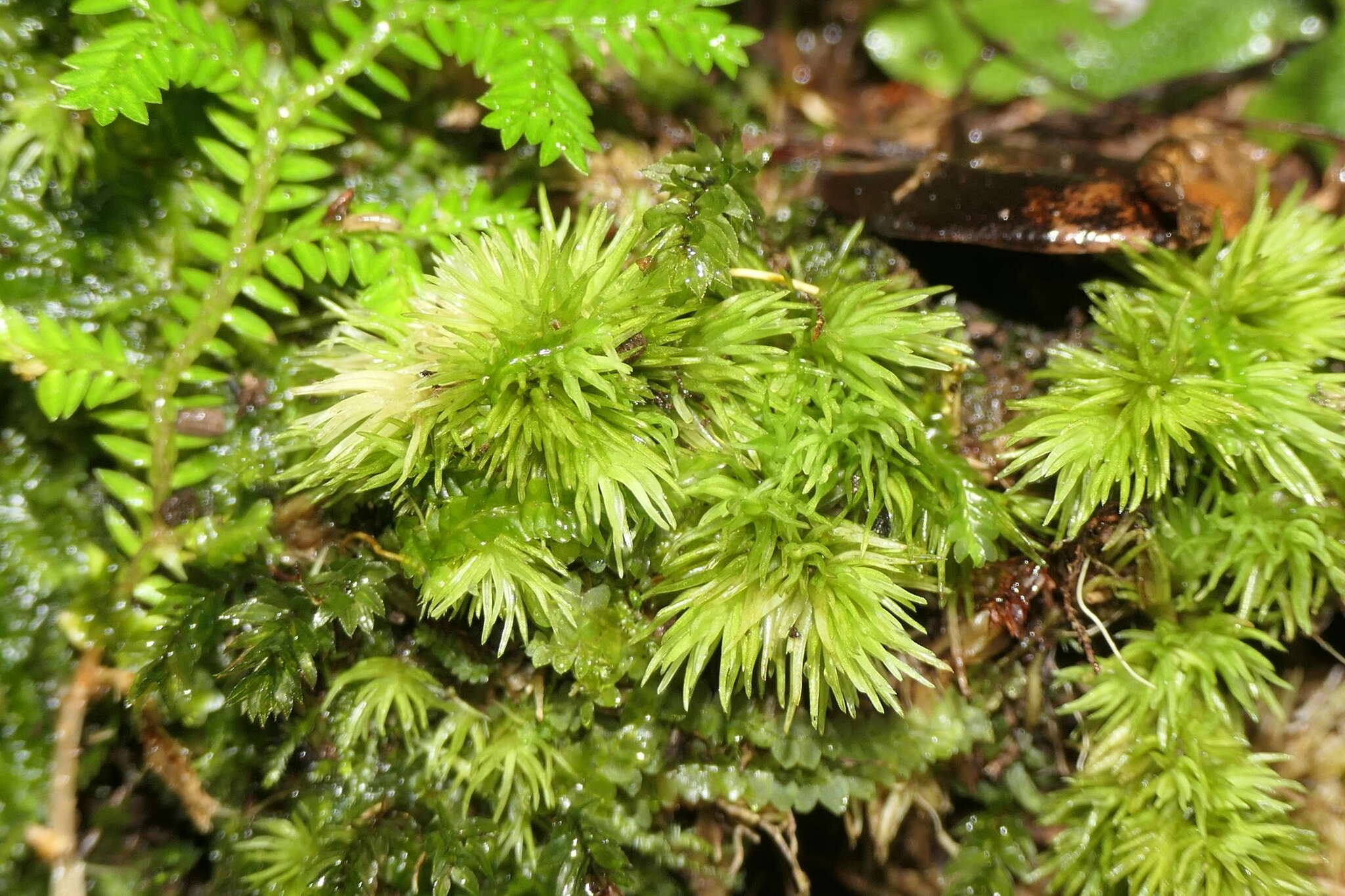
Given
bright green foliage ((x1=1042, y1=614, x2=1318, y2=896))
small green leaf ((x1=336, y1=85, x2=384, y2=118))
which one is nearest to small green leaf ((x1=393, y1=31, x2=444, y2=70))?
small green leaf ((x1=336, y1=85, x2=384, y2=118))

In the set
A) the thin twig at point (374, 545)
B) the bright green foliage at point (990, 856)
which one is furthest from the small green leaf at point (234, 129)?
the bright green foliage at point (990, 856)

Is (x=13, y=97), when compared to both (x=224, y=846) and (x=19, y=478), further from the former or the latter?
(x=224, y=846)

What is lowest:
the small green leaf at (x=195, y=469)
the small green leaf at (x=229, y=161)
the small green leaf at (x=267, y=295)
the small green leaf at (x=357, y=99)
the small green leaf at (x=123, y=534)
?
the small green leaf at (x=123, y=534)

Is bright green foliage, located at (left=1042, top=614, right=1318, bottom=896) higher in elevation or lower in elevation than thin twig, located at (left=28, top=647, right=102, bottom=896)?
higher

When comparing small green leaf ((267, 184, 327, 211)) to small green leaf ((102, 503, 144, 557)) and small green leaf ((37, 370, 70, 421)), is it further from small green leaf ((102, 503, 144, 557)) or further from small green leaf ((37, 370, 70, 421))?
small green leaf ((102, 503, 144, 557))

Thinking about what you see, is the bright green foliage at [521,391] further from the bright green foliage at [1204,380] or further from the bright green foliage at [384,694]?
the bright green foliage at [1204,380]

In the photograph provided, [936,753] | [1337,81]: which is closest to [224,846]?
[936,753]

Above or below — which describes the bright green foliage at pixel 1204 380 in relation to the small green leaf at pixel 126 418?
above

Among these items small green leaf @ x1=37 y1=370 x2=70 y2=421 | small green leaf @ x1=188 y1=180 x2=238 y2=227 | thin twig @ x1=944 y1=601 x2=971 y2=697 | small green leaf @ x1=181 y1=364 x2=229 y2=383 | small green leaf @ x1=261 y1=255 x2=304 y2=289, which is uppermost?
small green leaf @ x1=188 y1=180 x2=238 y2=227
